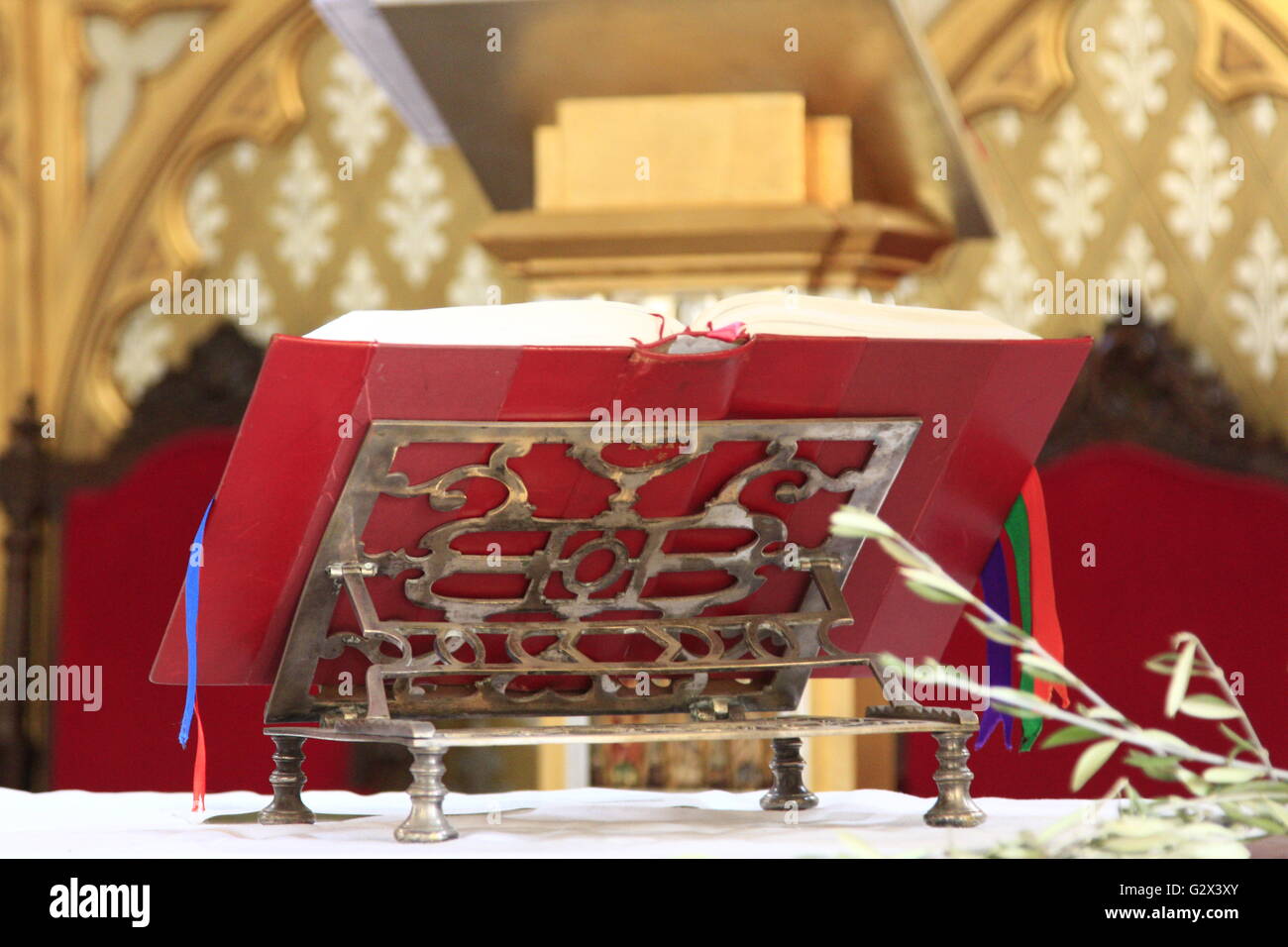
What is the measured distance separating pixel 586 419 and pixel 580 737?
211 millimetres

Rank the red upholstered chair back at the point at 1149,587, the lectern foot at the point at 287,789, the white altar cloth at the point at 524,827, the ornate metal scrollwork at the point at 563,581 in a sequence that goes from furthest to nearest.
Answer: the red upholstered chair back at the point at 1149,587 < the lectern foot at the point at 287,789 < the ornate metal scrollwork at the point at 563,581 < the white altar cloth at the point at 524,827

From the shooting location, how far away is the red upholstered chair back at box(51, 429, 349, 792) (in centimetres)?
385

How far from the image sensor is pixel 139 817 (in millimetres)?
1304

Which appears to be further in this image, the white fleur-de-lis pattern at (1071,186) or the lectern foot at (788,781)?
the white fleur-de-lis pattern at (1071,186)

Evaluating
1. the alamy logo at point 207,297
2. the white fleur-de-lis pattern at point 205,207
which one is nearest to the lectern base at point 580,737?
the alamy logo at point 207,297

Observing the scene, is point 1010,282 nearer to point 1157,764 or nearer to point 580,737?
point 580,737

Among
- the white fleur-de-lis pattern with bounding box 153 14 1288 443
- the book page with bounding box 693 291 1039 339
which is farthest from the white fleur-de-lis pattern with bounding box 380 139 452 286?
the book page with bounding box 693 291 1039 339

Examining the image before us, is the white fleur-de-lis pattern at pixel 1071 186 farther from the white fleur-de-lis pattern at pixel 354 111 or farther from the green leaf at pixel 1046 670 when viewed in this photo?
the green leaf at pixel 1046 670

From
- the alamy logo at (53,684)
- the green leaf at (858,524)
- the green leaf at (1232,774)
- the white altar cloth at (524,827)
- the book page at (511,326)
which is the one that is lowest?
the alamy logo at (53,684)

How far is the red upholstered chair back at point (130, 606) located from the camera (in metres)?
3.85

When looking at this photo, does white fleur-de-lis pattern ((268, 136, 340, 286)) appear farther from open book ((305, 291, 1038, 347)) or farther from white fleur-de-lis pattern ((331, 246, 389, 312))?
open book ((305, 291, 1038, 347))

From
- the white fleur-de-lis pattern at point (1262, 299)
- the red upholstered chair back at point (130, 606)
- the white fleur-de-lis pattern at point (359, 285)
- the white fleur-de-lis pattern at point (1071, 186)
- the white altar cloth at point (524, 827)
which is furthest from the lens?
the white fleur-de-lis pattern at point (359, 285)
